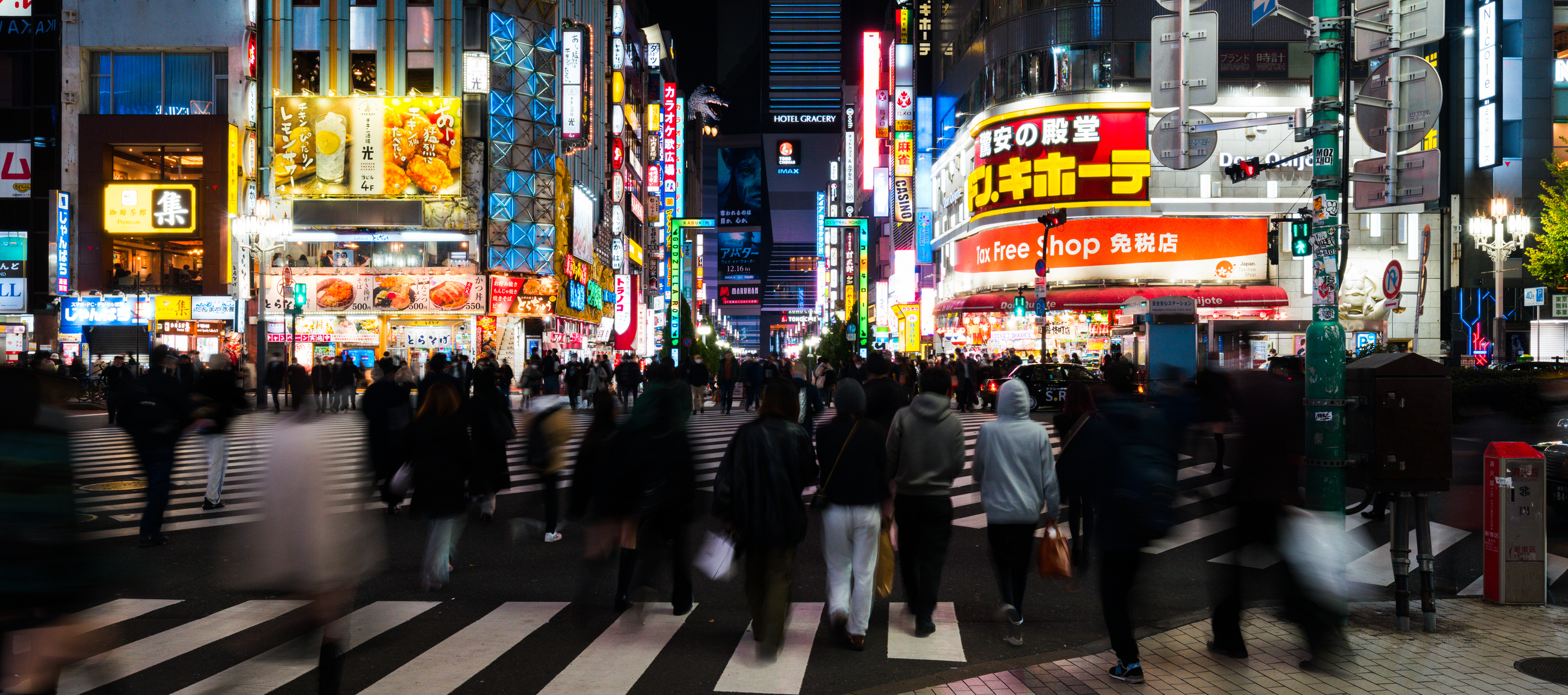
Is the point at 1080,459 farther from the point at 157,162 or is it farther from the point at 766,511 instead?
the point at 157,162

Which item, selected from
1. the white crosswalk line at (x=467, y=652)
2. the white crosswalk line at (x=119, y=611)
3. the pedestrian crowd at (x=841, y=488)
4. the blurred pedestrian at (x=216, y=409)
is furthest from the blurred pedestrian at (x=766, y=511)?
the blurred pedestrian at (x=216, y=409)

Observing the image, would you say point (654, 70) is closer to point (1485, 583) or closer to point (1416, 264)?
point (1416, 264)

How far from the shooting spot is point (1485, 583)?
7363 millimetres

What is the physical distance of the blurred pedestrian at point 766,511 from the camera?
5957 mm

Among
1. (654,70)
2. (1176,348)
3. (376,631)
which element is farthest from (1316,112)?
(654,70)

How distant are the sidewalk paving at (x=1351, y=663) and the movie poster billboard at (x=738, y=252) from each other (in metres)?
94.8

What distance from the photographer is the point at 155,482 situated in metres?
9.47

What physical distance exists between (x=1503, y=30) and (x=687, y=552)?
50.1 m

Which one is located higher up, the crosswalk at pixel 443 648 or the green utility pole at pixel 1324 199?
the green utility pole at pixel 1324 199

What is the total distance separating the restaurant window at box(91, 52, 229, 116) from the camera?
41094 millimetres

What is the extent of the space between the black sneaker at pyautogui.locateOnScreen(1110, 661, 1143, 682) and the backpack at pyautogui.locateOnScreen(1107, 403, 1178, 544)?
70 cm

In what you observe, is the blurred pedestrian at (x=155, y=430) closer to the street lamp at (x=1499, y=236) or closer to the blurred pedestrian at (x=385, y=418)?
the blurred pedestrian at (x=385, y=418)

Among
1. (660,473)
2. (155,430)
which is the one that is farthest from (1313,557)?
(155,430)

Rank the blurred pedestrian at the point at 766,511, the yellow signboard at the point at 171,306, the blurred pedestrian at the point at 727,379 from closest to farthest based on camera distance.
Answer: the blurred pedestrian at the point at 766,511
the blurred pedestrian at the point at 727,379
the yellow signboard at the point at 171,306
